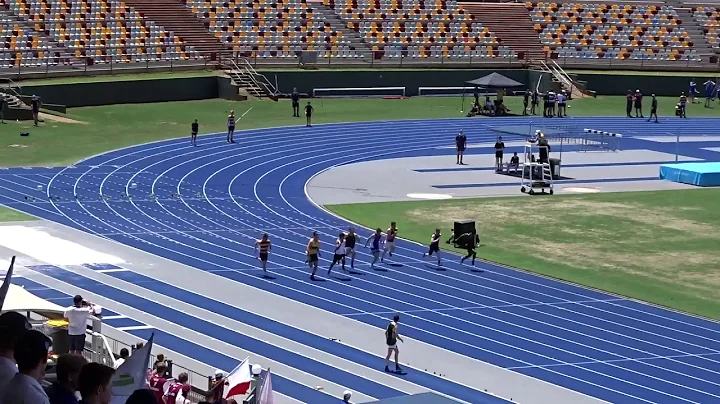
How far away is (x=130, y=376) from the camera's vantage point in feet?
32.3

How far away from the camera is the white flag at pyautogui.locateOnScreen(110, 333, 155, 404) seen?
9672mm

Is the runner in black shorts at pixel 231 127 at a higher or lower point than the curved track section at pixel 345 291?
higher

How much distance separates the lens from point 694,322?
1048 inches

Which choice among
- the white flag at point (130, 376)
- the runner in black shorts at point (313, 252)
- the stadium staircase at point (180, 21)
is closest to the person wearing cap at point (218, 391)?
the white flag at point (130, 376)

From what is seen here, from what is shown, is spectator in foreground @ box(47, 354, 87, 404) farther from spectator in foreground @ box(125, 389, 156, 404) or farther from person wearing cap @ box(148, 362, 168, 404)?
person wearing cap @ box(148, 362, 168, 404)

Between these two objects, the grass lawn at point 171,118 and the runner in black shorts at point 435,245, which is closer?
the runner in black shorts at point 435,245

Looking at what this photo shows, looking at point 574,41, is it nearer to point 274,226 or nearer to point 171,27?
point 171,27

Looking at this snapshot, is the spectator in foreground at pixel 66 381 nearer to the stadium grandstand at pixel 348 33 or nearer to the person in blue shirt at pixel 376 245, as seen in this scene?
the person in blue shirt at pixel 376 245

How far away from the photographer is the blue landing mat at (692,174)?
151 ft

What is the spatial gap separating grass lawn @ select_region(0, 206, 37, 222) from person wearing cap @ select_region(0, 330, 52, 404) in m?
26.9

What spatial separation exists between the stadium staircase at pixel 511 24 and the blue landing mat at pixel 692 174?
2575cm

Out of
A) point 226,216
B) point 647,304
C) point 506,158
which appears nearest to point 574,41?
point 506,158

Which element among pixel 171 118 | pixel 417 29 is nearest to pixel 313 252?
pixel 171 118

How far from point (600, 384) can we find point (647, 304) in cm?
653
